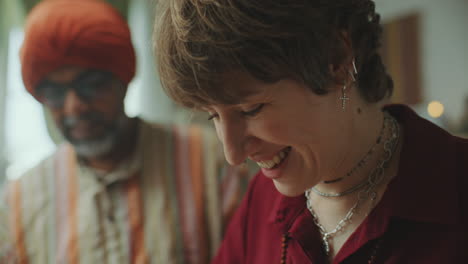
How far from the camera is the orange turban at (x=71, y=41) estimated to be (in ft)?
3.58

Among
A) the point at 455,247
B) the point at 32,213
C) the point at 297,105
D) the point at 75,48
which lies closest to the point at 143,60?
the point at 75,48

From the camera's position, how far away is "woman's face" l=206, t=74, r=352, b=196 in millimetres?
609

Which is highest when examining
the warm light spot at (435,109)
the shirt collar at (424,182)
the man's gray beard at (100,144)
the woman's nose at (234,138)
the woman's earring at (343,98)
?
the woman's earring at (343,98)

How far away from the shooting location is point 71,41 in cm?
109

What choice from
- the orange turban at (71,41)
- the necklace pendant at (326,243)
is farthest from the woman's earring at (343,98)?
the orange turban at (71,41)

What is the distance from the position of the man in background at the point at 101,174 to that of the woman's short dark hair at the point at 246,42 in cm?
55

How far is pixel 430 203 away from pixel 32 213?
3.28ft

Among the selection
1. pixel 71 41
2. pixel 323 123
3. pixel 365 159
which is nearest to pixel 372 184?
pixel 365 159

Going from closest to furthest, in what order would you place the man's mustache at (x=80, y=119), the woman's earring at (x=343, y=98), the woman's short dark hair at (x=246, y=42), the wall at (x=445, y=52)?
the woman's short dark hair at (x=246, y=42) < the woman's earring at (x=343, y=98) < the wall at (x=445, y=52) < the man's mustache at (x=80, y=119)

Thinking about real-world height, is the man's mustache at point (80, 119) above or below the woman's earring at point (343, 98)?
below

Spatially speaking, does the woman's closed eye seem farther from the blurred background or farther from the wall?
the wall

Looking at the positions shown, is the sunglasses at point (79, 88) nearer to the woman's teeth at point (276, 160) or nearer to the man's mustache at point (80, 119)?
the man's mustache at point (80, 119)

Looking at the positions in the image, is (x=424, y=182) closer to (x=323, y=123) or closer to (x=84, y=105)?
(x=323, y=123)

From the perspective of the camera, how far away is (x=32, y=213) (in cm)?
118
